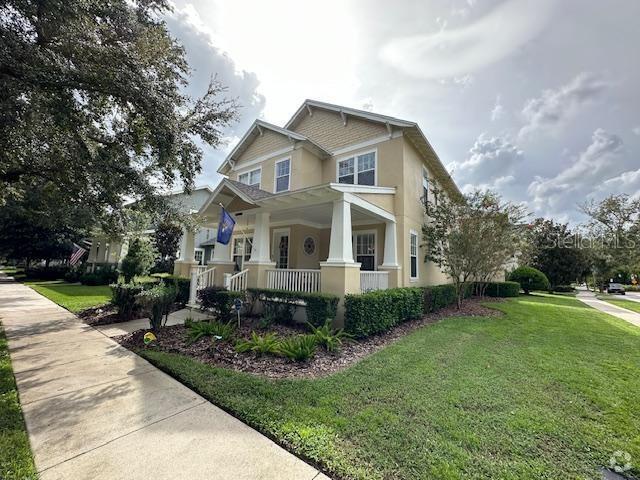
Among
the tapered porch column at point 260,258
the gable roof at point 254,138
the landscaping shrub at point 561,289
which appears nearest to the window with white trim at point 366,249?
the gable roof at point 254,138

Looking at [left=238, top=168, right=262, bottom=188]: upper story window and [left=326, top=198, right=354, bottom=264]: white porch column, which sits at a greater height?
[left=238, top=168, right=262, bottom=188]: upper story window

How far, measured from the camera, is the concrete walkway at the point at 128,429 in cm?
261

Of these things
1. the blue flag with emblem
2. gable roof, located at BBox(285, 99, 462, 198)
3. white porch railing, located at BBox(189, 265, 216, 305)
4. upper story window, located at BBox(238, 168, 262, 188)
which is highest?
gable roof, located at BBox(285, 99, 462, 198)

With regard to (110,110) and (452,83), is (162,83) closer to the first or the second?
(110,110)

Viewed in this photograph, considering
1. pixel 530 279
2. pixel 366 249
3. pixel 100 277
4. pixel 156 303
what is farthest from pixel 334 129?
pixel 530 279

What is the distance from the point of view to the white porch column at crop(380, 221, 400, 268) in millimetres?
10469

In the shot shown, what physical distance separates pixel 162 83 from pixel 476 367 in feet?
29.5

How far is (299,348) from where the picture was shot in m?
5.59

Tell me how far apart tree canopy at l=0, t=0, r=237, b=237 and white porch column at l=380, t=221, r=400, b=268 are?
6.92 meters

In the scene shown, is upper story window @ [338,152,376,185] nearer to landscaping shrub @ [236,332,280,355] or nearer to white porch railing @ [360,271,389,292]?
white porch railing @ [360,271,389,292]

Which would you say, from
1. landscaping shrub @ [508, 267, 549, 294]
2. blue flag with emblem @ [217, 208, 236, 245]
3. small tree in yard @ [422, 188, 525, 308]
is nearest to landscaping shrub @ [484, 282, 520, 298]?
landscaping shrub @ [508, 267, 549, 294]

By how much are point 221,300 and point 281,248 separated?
526 cm

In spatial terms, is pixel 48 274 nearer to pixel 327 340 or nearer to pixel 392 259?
pixel 392 259

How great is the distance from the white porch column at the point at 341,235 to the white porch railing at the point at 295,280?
96cm
